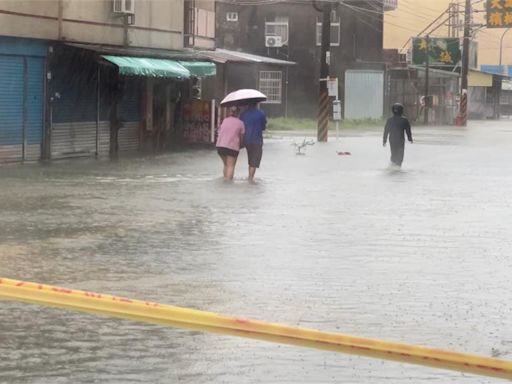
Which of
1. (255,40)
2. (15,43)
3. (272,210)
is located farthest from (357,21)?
(272,210)

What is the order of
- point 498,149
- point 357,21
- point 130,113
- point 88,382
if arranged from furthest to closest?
point 357,21
point 498,149
point 130,113
point 88,382

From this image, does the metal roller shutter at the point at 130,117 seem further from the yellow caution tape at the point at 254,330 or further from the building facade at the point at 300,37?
the building facade at the point at 300,37

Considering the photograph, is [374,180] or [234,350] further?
[374,180]

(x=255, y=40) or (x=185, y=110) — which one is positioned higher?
(x=255, y=40)

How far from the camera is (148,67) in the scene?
2284 cm

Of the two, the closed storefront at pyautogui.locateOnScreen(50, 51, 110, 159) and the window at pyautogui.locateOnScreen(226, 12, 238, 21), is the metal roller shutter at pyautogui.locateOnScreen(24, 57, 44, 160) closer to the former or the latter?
the closed storefront at pyautogui.locateOnScreen(50, 51, 110, 159)

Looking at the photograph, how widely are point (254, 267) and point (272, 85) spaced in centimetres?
4442

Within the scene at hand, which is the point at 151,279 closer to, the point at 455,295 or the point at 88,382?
the point at 455,295

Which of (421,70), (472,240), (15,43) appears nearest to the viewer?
(472,240)

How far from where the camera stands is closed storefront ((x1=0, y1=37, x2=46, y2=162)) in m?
20.3

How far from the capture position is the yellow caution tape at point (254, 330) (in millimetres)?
4121

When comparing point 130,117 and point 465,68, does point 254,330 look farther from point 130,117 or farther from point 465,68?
point 465,68

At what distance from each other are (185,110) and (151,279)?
20302 millimetres

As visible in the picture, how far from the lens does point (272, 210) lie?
13586 millimetres
